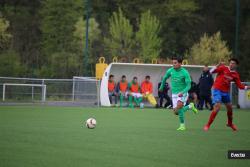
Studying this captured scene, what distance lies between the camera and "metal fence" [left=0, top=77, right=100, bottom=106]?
129 ft

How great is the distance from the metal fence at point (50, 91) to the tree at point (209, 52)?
1865 centimetres

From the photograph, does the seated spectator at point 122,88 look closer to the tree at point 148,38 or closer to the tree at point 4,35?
the tree at point 148,38

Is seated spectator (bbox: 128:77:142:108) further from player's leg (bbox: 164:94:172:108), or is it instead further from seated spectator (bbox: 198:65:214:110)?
seated spectator (bbox: 198:65:214:110)

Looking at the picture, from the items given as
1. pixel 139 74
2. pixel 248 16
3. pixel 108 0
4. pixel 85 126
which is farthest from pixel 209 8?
pixel 85 126

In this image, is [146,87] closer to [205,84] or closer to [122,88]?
[122,88]

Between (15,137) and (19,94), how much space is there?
82.8 feet

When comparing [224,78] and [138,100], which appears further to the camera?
[138,100]

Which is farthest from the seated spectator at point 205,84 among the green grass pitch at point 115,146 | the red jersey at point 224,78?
the red jersey at point 224,78

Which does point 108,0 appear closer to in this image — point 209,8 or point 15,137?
point 209,8

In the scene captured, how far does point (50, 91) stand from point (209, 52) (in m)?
20.5

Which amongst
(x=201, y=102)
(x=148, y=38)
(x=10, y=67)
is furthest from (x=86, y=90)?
(x=148, y=38)

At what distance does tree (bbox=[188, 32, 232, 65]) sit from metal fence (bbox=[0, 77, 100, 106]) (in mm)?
18654

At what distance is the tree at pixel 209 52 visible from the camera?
5750 cm

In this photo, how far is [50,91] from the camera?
4144 centimetres
